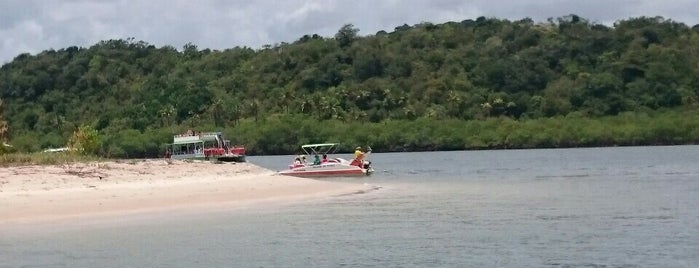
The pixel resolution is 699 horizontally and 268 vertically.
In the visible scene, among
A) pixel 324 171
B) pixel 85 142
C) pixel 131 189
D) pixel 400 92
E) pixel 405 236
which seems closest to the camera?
pixel 405 236

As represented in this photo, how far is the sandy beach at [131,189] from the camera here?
32062mm

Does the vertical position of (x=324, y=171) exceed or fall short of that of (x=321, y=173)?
it exceeds it

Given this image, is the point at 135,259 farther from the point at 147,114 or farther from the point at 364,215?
the point at 147,114

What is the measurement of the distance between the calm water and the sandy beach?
7.55 ft

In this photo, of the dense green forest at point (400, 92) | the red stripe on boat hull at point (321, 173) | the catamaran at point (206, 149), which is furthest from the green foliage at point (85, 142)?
the dense green forest at point (400, 92)

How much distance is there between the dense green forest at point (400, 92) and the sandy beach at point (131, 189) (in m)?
71.7

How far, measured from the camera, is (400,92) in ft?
430

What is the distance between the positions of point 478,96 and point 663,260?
335 ft

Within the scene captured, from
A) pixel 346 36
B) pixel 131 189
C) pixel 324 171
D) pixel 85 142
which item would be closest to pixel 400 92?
pixel 346 36

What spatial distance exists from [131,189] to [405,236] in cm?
1255

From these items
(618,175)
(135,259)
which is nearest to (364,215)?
(135,259)

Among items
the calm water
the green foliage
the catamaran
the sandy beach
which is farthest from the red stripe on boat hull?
the catamaran

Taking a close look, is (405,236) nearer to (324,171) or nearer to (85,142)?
(324,171)

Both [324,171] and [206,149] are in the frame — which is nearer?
[324,171]
